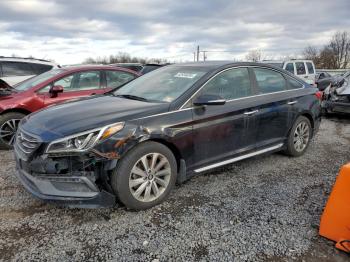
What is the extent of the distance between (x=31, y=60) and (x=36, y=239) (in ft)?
24.7

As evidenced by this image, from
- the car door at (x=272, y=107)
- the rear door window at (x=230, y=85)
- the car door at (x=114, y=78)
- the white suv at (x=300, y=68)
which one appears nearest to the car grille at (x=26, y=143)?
the rear door window at (x=230, y=85)

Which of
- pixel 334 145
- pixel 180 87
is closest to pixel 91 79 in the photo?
pixel 180 87

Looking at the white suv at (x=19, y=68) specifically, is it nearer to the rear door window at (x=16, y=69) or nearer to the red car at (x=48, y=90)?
the rear door window at (x=16, y=69)

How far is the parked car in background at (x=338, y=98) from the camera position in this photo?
8094 millimetres

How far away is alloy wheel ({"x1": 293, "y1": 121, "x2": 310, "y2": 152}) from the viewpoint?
197 inches

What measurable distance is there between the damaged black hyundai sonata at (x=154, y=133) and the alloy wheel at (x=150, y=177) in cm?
1

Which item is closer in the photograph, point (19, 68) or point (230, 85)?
point (230, 85)

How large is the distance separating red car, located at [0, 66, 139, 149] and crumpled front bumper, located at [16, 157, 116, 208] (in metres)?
3.02

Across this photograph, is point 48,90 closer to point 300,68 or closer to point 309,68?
point 300,68

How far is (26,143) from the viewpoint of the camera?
10.5ft

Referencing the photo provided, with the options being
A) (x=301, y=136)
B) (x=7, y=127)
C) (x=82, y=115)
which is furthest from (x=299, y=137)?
(x=7, y=127)

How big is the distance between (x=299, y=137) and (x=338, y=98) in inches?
162

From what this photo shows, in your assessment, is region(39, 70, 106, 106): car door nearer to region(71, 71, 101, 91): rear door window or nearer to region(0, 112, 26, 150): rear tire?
region(71, 71, 101, 91): rear door window

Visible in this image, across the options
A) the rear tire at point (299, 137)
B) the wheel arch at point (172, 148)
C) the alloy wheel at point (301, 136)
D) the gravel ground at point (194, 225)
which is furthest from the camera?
the alloy wheel at point (301, 136)
